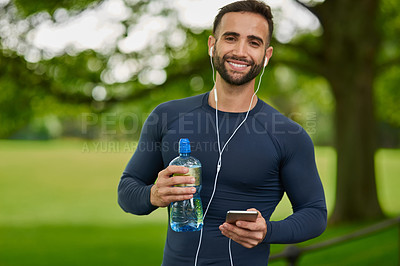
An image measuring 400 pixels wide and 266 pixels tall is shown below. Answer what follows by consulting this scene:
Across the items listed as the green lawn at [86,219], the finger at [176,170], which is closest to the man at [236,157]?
the finger at [176,170]

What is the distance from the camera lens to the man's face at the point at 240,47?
2.42m

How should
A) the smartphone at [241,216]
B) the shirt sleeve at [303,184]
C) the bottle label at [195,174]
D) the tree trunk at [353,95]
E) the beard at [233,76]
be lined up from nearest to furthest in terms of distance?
the smartphone at [241,216] → the bottle label at [195,174] → the shirt sleeve at [303,184] → the beard at [233,76] → the tree trunk at [353,95]

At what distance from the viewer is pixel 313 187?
2379 millimetres

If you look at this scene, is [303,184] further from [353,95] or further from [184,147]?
[353,95]

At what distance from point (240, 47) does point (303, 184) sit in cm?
82

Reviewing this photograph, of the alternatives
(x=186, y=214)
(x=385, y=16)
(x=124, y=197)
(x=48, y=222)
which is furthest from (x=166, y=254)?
(x=48, y=222)

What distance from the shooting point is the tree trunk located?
10.7 meters

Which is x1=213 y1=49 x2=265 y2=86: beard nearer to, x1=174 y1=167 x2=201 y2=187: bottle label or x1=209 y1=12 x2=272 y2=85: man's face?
x1=209 y1=12 x2=272 y2=85: man's face

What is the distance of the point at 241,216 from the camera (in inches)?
79.9

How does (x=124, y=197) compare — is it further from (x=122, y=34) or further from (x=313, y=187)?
(x=122, y=34)

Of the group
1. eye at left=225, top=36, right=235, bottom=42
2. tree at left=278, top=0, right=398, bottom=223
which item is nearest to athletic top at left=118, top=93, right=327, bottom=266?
eye at left=225, top=36, right=235, bottom=42

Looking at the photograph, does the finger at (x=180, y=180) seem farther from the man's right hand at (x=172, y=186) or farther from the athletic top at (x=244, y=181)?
the athletic top at (x=244, y=181)

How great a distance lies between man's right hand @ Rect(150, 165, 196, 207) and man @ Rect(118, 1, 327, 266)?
173mm

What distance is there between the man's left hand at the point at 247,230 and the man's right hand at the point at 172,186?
24 centimetres
